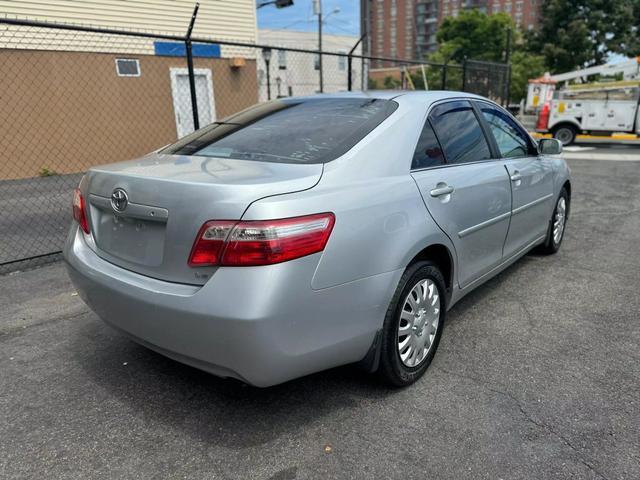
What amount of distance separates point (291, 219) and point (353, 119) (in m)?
1.02

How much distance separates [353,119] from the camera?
271 cm

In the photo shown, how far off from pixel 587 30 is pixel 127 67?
102ft

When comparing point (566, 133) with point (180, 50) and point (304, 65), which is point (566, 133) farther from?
point (304, 65)

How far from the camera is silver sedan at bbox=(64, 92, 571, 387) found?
1925 millimetres

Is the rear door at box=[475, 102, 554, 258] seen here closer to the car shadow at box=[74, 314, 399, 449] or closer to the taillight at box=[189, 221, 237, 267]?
the car shadow at box=[74, 314, 399, 449]

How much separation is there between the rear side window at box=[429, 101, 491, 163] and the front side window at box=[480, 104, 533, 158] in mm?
243

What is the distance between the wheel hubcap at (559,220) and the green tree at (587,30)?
107ft

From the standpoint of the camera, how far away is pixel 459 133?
318 cm

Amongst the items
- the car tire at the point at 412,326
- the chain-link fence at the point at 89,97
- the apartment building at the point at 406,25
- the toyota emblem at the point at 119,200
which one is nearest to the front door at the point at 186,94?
the chain-link fence at the point at 89,97

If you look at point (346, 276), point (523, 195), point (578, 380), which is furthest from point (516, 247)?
point (346, 276)

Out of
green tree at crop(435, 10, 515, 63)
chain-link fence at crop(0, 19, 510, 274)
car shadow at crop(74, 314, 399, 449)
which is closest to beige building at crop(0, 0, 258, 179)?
chain-link fence at crop(0, 19, 510, 274)

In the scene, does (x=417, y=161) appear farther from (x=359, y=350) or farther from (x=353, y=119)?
(x=359, y=350)

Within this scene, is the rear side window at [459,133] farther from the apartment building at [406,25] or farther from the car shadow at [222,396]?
the apartment building at [406,25]

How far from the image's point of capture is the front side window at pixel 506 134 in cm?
362
